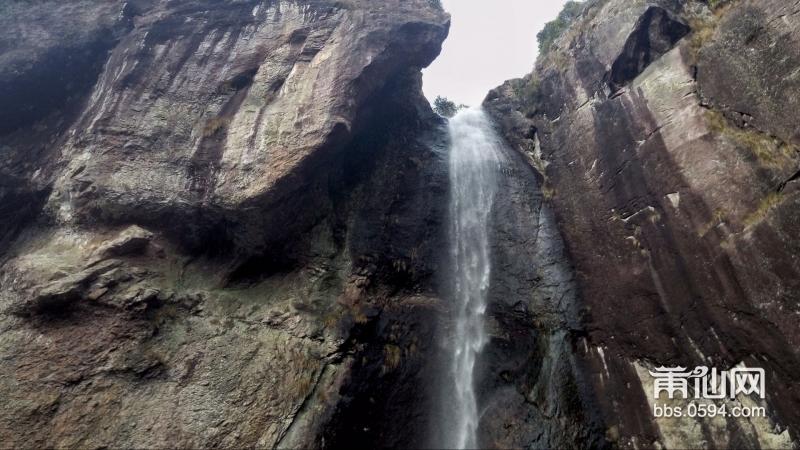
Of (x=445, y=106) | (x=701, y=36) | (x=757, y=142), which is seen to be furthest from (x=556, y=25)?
(x=757, y=142)

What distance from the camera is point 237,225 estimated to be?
11688mm

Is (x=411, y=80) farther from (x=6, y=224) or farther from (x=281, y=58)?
(x=6, y=224)

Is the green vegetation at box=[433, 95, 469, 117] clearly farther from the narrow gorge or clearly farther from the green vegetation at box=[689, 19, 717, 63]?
the green vegetation at box=[689, 19, 717, 63]

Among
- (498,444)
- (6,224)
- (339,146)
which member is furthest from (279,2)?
(498,444)

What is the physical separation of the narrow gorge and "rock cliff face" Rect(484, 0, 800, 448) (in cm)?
5

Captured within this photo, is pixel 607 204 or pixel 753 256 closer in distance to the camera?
pixel 753 256

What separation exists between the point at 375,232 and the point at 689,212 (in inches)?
320

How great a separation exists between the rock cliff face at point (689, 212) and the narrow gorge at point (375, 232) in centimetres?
5

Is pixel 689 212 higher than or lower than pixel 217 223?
lower

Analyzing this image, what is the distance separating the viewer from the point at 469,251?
41.0ft

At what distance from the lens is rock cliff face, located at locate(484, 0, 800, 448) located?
747 centimetres

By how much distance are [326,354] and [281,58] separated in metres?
10.1

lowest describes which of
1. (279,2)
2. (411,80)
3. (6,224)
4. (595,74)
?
(6,224)

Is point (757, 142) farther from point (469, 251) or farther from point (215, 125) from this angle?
point (215, 125)
